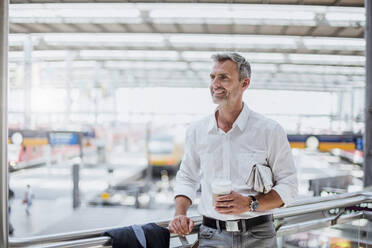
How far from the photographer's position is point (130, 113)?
27.4 m

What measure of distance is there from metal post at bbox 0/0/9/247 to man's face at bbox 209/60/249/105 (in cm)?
85

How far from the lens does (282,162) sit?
1558mm

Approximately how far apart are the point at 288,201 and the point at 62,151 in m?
24.4

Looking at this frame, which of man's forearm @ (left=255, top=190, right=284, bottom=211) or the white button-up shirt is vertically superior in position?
the white button-up shirt

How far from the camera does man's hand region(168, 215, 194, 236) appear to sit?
1620mm

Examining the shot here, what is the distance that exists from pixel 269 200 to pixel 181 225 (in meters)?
0.40

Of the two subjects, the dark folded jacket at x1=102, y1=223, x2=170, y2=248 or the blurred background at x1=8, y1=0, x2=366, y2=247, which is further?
the blurred background at x1=8, y1=0, x2=366, y2=247

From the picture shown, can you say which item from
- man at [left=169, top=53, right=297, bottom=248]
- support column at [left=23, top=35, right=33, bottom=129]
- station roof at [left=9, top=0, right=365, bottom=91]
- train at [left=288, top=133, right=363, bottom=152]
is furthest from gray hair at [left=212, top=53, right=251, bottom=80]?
support column at [left=23, top=35, right=33, bottom=129]

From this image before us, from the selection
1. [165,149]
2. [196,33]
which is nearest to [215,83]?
[196,33]

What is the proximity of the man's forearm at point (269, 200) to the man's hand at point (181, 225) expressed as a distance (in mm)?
326

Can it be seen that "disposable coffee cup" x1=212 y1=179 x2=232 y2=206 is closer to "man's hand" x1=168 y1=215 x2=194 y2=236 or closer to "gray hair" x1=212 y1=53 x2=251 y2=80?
"man's hand" x1=168 y1=215 x2=194 y2=236

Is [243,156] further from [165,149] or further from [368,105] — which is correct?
Answer: [165,149]

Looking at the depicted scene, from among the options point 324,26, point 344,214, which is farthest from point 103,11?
point 344,214

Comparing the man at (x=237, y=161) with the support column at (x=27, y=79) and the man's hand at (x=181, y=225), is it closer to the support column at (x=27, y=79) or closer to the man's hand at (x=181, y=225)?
the man's hand at (x=181, y=225)
